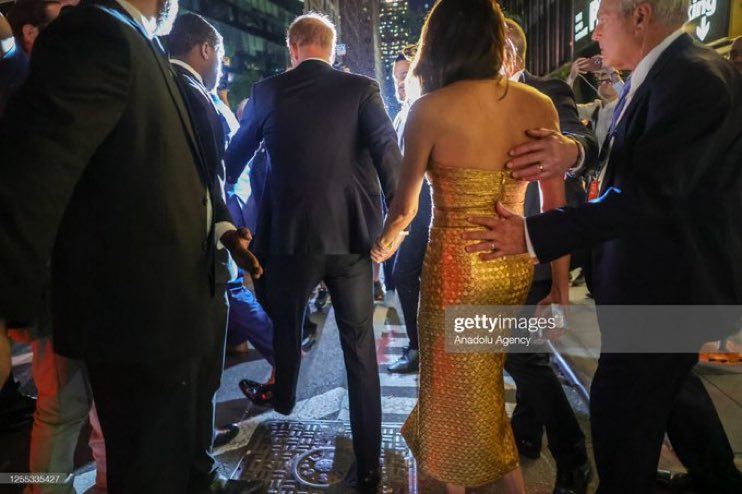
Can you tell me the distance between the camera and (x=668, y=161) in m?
1.47

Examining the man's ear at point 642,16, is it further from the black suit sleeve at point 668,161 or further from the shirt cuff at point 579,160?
the shirt cuff at point 579,160

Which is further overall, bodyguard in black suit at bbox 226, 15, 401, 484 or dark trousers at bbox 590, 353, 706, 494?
bodyguard in black suit at bbox 226, 15, 401, 484

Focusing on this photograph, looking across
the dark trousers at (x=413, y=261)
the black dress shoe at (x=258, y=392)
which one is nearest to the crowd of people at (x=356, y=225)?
the black dress shoe at (x=258, y=392)

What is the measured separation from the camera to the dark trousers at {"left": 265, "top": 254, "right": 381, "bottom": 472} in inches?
98.4

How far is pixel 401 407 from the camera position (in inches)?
133

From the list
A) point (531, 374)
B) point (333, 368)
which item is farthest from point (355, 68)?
point (531, 374)

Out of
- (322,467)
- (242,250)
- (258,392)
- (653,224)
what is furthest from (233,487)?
(653,224)

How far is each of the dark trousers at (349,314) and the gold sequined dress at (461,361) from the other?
463mm

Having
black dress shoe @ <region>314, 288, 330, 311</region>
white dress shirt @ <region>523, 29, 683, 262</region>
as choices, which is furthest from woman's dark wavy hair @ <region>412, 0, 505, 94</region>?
black dress shoe @ <region>314, 288, 330, 311</region>

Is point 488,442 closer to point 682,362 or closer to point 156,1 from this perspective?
point 682,362

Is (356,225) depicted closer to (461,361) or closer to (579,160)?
(461,361)

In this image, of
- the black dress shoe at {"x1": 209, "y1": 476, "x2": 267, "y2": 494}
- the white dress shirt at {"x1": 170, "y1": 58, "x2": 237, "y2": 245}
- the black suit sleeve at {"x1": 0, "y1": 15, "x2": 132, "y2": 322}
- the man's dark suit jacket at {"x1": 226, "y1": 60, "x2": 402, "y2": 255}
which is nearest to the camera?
the black suit sleeve at {"x1": 0, "y1": 15, "x2": 132, "y2": 322}

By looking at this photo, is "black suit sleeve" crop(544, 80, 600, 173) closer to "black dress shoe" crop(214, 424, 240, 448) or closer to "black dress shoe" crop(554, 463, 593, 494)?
"black dress shoe" crop(554, 463, 593, 494)

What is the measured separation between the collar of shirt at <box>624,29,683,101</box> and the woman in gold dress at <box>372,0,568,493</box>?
0.31 meters
